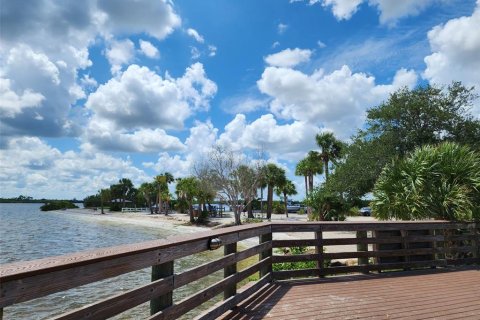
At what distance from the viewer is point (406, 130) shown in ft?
81.6

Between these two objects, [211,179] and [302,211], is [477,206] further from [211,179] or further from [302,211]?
[302,211]

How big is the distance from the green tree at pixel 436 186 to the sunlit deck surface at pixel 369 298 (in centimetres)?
226

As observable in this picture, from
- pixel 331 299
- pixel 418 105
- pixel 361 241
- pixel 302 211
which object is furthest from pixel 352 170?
pixel 302 211

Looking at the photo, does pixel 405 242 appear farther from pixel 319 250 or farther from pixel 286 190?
pixel 286 190

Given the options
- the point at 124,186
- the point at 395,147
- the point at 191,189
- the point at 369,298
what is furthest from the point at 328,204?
the point at 124,186

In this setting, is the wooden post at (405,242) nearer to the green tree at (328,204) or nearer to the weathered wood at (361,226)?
the weathered wood at (361,226)

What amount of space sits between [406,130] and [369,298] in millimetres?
20939

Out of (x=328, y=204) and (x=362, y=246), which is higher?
(x=328, y=204)

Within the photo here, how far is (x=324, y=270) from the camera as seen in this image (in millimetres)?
7703

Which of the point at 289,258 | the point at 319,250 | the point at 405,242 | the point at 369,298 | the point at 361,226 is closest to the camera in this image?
the point at 369,298

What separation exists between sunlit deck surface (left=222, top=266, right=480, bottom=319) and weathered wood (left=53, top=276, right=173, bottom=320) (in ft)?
5.15

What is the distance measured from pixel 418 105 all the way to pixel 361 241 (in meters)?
19.4

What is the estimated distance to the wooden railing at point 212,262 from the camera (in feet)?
8.38

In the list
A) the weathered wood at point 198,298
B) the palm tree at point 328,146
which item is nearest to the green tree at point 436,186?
the weathered wood at point 198,298
